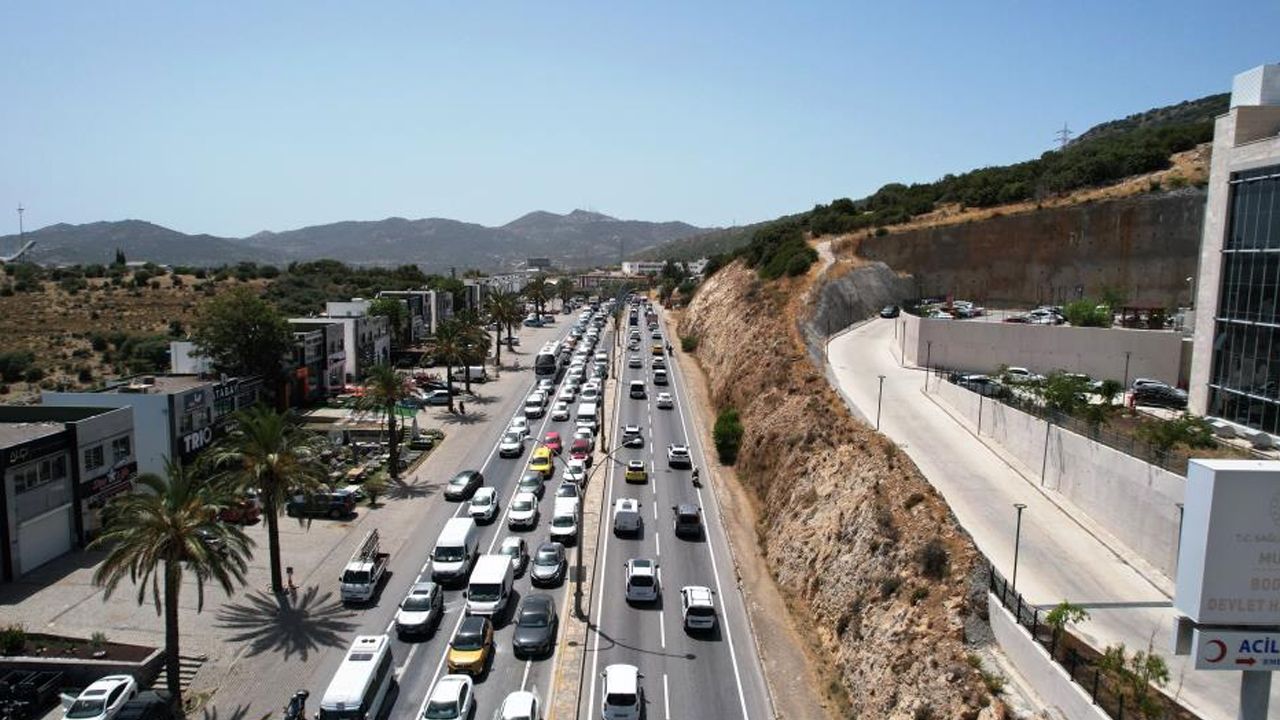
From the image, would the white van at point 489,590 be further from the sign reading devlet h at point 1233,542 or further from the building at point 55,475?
the sign reading devlet h at point 1233,542

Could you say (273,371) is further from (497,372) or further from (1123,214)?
(1123,214)

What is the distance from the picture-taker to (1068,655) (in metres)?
19.8

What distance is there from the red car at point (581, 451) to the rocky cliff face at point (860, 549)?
31.3 feet

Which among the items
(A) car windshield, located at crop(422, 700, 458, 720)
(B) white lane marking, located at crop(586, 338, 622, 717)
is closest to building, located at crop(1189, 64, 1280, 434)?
(B) white lane marking, located at crop(586, 338, 622, 717)

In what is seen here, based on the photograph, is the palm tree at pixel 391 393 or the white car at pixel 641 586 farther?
the palm tree at pixel 391 393

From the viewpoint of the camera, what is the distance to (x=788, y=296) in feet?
232

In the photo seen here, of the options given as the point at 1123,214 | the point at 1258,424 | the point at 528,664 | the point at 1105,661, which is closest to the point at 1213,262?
the point at 1258,424

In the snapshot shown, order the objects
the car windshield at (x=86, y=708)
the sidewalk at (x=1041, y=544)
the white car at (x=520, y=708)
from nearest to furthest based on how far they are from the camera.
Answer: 1. the sidewalk at (x=1041, y=544)
2. the white car at (x=520, y=708)
3. the car windshield at (x=86, y=708)

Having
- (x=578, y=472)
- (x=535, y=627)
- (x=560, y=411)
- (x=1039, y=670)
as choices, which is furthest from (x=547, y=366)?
(x=1039, y=670)

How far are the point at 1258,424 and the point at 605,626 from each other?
26907 mm

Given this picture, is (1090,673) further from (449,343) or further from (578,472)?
(449,343)

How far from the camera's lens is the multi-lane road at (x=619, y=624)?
25.7 metres

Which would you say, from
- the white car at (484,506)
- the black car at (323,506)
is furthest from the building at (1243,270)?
the black car at (323,506)

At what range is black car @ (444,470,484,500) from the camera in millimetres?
43750
